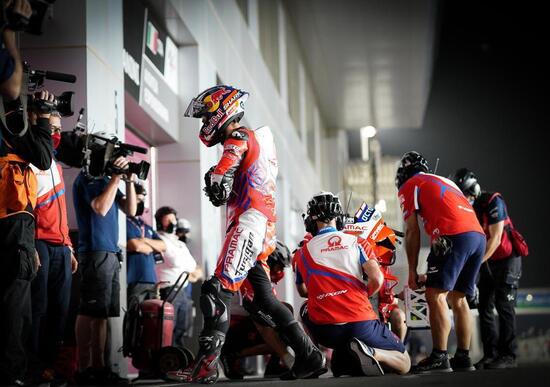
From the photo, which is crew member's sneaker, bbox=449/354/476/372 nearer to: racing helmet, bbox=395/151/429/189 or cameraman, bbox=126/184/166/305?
racing helmet, bbox=395/151/429/189

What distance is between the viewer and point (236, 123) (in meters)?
7.21

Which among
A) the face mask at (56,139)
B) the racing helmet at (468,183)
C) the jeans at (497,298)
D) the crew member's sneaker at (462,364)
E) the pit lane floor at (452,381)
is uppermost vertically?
the face mask at (56,139)

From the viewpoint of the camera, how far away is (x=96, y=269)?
7691 millimetres

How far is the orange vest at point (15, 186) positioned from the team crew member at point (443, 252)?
3360 millimetres

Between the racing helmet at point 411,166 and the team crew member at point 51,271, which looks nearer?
the team crew member at point 51,271

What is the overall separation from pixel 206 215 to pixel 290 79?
43.9ft

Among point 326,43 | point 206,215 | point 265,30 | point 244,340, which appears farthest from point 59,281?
point 326,43

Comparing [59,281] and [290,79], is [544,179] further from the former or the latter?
[59,281]

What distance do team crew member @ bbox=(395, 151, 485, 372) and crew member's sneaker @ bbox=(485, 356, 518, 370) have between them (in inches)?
35.2

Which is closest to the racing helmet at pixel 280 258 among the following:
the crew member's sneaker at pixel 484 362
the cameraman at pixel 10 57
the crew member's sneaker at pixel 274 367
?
the crew member's sneaker at pixel 274 367

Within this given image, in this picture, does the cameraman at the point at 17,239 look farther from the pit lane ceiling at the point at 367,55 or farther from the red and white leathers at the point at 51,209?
the pit lane ceiling at the point at 367,55

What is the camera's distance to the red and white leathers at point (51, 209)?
674cm

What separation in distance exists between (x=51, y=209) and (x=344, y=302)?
7.62 feet

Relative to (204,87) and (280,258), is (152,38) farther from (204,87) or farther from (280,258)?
(280,258)
